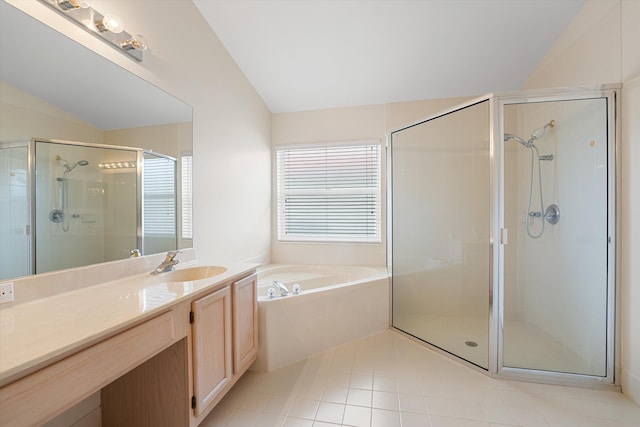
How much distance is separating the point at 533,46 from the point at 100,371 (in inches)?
142

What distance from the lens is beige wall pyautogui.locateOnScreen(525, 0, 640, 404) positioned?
1622 millimetres

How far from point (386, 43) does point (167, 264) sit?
2.58 m

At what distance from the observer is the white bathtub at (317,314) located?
1.97 m

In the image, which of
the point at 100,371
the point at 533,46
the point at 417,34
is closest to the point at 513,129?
the point at 533,46

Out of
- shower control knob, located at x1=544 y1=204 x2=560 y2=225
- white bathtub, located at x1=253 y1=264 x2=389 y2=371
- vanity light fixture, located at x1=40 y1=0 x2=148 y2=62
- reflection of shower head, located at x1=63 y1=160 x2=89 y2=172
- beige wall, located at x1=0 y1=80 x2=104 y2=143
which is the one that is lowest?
white bathtub, located at x1=253 y1=264 x2=389 y2=371

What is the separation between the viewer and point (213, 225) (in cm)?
228

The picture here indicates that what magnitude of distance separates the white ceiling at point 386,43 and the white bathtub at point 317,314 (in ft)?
6.91

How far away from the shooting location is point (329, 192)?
3.35 m

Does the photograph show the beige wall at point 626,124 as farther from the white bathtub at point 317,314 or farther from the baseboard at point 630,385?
the white bathtub at point 317,314

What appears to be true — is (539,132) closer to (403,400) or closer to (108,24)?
(403,400)

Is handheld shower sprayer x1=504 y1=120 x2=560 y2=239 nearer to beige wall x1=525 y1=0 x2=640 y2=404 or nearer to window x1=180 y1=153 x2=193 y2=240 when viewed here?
beige wall x1=525 y1=0 x2=640 y2=404

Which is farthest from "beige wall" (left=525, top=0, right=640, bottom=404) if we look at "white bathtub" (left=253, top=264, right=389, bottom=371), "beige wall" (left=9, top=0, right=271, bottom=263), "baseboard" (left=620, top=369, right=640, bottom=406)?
"beige wall" (left=9, top=0, right=271, bottom=263)

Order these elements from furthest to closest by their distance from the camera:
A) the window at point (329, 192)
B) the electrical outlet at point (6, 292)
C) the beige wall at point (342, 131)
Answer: the window at point (329, 192), the beige wall at point (342, 131), the electrical outlet at point (6, 292)

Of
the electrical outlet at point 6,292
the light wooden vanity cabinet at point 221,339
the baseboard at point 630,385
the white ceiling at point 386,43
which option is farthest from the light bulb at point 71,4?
the baseboard at point 630,385
